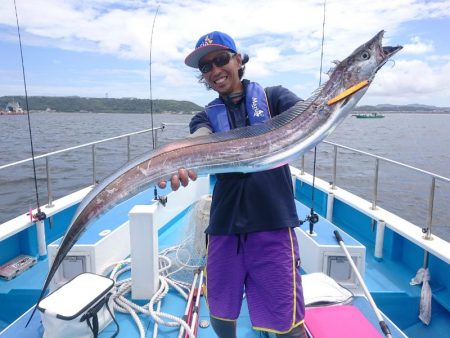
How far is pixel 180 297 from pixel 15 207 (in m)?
10.0

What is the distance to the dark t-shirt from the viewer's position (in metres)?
2.25

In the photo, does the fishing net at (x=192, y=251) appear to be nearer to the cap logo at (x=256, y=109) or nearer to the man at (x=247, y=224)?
the man at (x=247, y=224)

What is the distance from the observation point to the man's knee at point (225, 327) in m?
2.37

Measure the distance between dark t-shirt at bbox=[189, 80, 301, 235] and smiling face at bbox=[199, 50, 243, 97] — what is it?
0.48 ft

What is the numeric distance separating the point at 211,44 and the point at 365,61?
96 centimetres

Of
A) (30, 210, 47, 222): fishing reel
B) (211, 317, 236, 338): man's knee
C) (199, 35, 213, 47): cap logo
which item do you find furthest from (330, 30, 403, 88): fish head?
(30, 210, 47, 222): fishing reel

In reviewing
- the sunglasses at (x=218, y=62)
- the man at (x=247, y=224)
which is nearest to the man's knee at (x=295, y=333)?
the man at (x=247, y=224)

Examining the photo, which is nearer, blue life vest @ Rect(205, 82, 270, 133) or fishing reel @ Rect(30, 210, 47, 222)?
blue life vest @ Rect(205, 82, 270, 133)

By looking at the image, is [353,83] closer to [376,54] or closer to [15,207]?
[376,54]

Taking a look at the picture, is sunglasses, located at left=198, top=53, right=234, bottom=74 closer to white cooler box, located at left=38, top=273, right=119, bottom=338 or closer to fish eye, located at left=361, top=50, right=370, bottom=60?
fish eye, located at left=361, top=50, right=370, bottom=60

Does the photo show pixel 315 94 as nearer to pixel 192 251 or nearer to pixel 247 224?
pixel 247 224

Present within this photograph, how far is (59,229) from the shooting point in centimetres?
521

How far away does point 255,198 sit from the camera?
2.29 meters

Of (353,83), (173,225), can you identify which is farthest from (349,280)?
(173,225)
